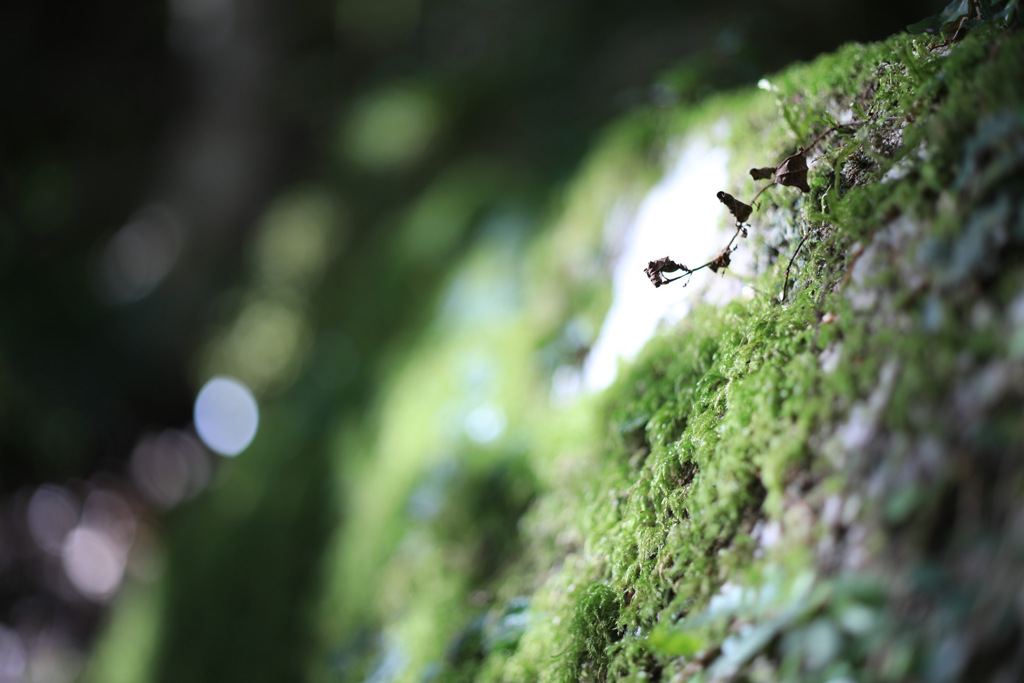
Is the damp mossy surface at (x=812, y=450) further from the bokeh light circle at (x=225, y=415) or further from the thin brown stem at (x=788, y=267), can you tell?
the bokeh light circle at (x=225, y=415)

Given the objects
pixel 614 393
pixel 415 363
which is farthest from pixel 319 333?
pixel 614 393

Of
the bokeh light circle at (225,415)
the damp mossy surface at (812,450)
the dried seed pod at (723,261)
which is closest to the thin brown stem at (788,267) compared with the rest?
the damp mossy surface at (812,450)

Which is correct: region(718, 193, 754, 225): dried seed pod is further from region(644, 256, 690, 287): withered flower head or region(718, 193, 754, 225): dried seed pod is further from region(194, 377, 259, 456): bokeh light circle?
region(194, 377, 259, 456): bokeh light circle

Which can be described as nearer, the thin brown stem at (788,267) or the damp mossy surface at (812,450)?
the damp mossy surface at (812,450)

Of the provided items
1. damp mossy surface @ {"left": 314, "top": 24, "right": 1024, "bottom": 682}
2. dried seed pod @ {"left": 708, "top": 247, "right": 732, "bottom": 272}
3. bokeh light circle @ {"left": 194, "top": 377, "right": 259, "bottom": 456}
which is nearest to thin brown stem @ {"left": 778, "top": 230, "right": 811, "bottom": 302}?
damp mossy surface @ {"left": 314, "top": 24, "right": 1024, "bottom": 682}

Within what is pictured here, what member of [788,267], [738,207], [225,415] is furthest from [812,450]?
[225,415]

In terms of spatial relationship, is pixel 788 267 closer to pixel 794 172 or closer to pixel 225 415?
pixel 794 172

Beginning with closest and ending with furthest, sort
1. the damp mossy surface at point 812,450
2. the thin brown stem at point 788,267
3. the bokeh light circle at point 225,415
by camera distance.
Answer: the damp mossy surface at point 812,450 < the thin brown stem at point 788,267 < the bokeh light circle at point 225,415
